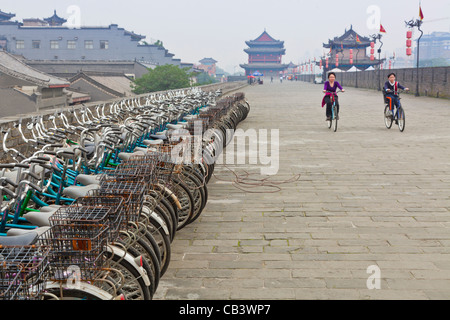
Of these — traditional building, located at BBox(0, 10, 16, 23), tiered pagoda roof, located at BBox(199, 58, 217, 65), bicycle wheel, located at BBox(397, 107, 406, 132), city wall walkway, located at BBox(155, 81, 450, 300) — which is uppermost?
traditional building, located at BBox(0, 10, 16, 23)

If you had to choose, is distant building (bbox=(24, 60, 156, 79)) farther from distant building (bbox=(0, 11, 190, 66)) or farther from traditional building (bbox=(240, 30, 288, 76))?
traditional building (bbox=(240, 30, 288, 76))

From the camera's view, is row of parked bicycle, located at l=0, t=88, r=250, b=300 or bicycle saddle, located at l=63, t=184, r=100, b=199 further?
bicycle saddle, located at l=63, t=184, r=100, b=199

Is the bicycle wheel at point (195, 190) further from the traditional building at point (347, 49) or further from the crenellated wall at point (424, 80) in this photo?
the traditional building at point (347, 49)

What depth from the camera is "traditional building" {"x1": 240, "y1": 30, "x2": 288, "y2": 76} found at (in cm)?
11462

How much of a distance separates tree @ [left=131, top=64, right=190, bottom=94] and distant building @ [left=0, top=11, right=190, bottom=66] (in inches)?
769

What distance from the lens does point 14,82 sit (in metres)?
32.1

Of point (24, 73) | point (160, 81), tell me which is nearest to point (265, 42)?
point (160, 81)

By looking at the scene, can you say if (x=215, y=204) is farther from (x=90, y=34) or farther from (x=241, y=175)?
(x=90, y=34)

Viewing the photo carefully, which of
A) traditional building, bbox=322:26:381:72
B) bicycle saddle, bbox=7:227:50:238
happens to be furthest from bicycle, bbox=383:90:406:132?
traditional building, bbox=322:26:381:72

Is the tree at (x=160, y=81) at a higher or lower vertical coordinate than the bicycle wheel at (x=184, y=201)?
higher

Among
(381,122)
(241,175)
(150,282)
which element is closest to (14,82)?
(381,122)

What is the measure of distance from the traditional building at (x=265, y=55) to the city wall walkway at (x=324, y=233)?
107 metres

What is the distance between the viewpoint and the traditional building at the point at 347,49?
77.8 metres

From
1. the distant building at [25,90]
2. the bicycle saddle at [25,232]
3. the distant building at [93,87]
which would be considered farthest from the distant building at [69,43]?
the bicycle saddle at [25,232]
